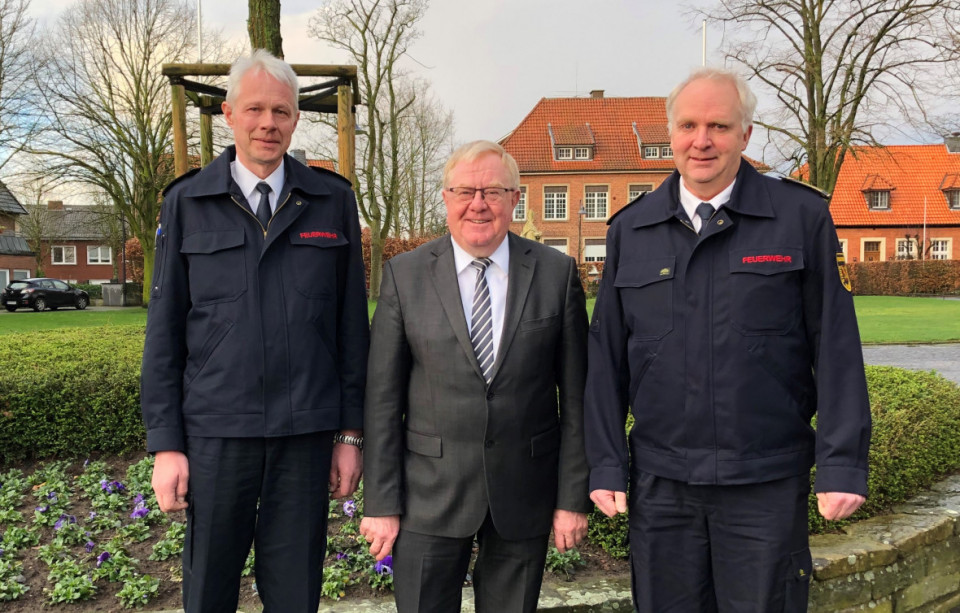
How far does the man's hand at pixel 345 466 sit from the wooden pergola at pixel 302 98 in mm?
4142

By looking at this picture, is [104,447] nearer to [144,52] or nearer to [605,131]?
[144,52]

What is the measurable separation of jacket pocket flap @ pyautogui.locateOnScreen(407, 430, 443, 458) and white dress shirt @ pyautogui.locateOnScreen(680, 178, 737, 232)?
3.86ft

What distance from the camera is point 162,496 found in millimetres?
2510

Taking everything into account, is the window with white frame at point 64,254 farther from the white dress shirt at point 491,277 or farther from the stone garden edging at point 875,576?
the white dress shirt at point 491,277

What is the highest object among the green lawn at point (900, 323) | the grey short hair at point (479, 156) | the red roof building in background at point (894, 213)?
the red roof building in background at point (894, 213)

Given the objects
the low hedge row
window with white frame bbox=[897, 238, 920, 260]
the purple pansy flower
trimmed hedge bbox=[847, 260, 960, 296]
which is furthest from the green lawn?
window with white frame bbox=[897, 238, 920, 260]

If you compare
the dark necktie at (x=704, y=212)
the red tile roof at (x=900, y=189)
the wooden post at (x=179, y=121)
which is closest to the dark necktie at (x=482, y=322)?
the dark necktie at (x=704, y=212)

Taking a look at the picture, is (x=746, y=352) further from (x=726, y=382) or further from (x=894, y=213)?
(x=894, y=213)

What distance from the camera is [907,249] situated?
152ft

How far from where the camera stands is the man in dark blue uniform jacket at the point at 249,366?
2.52 m

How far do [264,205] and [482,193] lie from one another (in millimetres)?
817

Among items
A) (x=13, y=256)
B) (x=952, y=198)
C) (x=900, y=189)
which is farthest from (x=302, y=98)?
(x=952, y=198)

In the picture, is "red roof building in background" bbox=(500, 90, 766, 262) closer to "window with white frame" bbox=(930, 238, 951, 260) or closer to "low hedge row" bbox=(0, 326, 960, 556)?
"window with white frame" bbox=(930, 238, 951, 260)

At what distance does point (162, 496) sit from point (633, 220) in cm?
195
